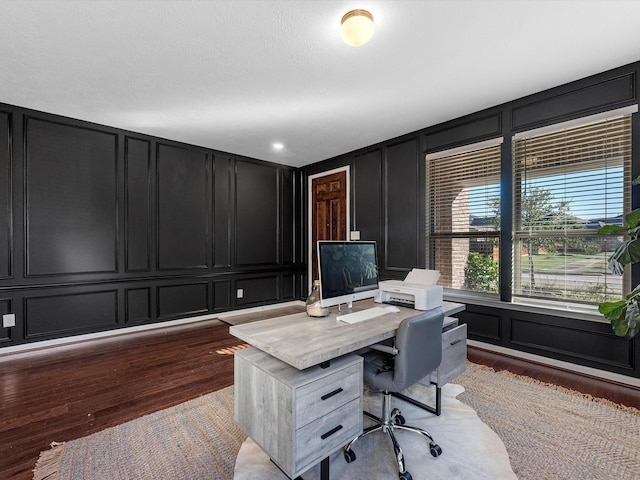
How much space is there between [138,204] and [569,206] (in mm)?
4882

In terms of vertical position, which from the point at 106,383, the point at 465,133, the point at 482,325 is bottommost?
the point at 106,383

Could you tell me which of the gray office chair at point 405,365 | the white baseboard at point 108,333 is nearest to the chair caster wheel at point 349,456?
the gray office chair at point 405,365

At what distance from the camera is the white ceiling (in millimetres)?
1923

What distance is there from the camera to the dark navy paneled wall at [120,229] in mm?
3283

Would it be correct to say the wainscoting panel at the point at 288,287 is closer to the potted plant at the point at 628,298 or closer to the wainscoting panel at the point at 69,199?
the wainscoting panel at the point at 69,199

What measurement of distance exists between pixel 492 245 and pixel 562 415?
1748mm

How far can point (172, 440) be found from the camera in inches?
72.4

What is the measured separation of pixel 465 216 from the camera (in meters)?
3.61

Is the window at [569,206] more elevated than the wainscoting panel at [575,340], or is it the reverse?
the window at [569,206]

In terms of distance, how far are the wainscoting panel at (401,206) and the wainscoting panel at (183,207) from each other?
268cm

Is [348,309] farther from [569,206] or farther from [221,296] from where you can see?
[221,296]

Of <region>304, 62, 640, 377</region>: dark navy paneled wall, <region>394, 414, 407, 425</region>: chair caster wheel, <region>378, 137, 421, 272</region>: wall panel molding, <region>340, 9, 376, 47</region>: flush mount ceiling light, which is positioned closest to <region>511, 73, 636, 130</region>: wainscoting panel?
<region>304, 62, 640, 377</region>: dark navy paneled wall

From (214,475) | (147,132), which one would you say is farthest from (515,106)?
(147,132)

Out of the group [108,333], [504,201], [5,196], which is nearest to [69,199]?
[5,196]
